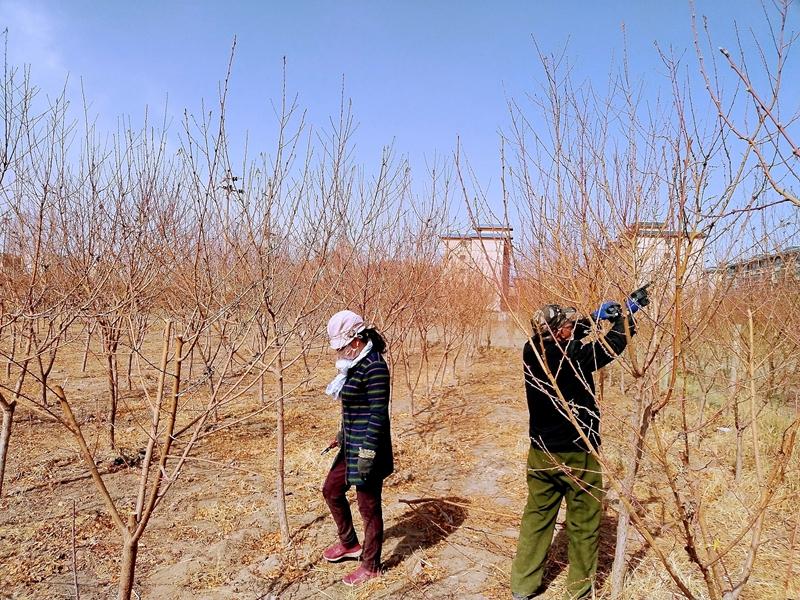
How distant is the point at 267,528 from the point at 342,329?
6.63 feet

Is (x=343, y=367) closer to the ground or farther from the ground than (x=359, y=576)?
farther from the ground

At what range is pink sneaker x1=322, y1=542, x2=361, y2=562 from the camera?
348 centimetres

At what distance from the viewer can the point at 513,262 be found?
2148mm

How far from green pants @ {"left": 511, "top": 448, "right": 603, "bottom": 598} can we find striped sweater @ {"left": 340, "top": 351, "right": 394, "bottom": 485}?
0.88 m

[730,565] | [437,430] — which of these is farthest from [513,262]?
[437,430]

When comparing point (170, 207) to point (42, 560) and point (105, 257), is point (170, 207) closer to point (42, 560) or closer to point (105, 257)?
point (105, 257)

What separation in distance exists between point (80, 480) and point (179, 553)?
6.64ft

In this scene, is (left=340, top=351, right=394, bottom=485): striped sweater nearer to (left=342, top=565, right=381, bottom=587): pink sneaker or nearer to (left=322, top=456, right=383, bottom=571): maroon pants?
(left=322, top=456, right=383, bottom=571): maroon pants

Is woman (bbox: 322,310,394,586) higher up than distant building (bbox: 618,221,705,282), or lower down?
lower down

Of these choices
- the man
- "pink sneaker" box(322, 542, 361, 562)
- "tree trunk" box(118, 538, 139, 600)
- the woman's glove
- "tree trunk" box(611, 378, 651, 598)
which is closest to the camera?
"tree trunk" box(118, 538, 139, 600)

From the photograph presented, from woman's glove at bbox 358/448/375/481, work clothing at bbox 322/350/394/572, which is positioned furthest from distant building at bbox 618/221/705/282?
woman's glove at bbox 358/448/375/481

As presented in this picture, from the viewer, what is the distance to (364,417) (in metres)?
3.10

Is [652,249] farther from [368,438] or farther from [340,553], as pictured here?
[340,553]

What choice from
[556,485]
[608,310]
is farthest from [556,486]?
[608,310]
